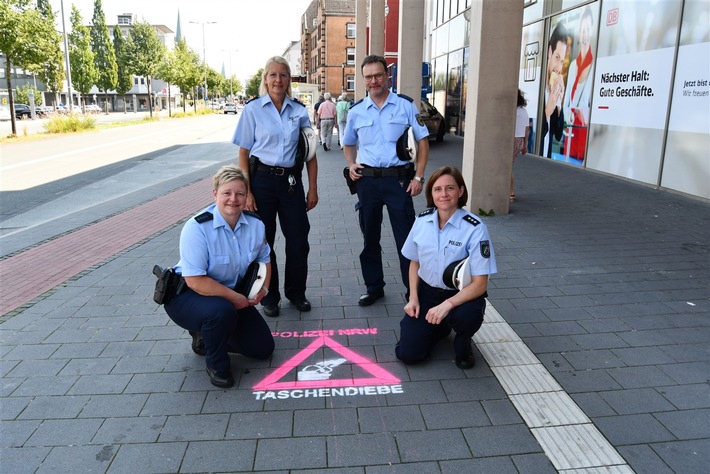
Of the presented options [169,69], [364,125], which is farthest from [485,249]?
[169,69]

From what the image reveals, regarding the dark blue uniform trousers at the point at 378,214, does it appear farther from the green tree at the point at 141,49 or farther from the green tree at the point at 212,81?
the green tree at the point at 212,81

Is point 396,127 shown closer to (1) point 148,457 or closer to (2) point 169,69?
(1) point 148,457

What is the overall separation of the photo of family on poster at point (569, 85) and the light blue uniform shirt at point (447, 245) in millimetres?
10090

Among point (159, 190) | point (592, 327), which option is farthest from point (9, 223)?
point (592, 327)

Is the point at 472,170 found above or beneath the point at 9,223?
above

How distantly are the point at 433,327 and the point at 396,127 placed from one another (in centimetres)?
175

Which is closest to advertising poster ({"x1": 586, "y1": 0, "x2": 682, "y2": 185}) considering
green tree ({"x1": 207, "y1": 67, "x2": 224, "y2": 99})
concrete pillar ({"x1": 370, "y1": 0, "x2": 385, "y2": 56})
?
concrete pillar ({"x1": 370, "y1": 0, "x2": 385, "y2": 56})

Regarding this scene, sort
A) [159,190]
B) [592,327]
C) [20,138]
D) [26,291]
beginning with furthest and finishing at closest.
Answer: [20,138] → [159,190] → [26,291] → [592,327]

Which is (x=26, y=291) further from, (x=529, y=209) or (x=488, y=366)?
(x=529, y=209)

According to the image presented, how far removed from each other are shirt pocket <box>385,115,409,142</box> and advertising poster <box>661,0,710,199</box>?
6.58 metres

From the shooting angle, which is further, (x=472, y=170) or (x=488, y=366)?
(x=472, y=170)

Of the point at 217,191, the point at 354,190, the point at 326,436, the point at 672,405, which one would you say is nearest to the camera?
the point at 326,436

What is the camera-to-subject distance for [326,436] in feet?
9.70

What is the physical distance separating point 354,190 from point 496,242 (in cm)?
266
